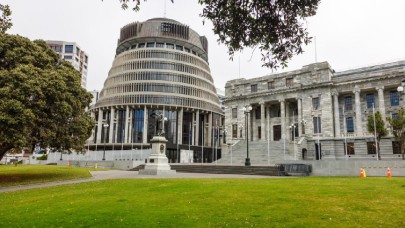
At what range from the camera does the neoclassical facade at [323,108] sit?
49719 mm

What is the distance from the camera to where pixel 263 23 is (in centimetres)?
922

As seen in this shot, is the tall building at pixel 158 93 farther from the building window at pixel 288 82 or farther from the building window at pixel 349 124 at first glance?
the building window at pixel 349 124

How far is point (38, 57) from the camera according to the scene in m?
26.8

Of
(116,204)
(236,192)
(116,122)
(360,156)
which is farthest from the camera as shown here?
(116,122)

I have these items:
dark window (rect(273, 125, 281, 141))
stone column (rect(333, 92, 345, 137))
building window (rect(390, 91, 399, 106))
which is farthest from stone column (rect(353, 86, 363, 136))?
dark window (rect(273, 125, 281, 141))

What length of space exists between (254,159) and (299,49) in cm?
4174

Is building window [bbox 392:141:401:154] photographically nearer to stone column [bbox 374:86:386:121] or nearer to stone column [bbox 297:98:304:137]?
stone column [bbox 374:86:386:121]

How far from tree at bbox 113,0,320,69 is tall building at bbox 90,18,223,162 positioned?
69.0m

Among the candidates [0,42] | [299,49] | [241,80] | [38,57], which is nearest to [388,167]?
[299,49]

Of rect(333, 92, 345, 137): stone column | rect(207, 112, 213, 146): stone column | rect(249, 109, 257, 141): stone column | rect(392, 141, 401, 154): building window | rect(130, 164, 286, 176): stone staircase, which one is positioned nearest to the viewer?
rect(130, 164, 286, 176): stone staircase

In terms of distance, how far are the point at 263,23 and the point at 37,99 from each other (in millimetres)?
20292

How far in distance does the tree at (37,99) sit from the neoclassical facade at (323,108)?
3510 centimetres

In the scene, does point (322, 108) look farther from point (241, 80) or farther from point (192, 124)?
point (192, 124)

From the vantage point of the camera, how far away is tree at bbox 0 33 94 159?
20984 mm
